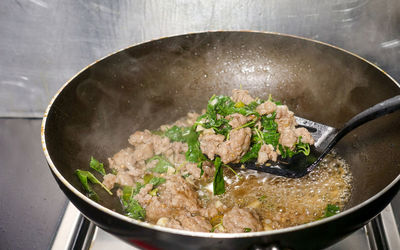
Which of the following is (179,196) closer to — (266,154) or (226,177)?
(226,177)

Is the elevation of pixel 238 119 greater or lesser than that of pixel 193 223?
greater

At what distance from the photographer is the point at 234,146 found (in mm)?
2062

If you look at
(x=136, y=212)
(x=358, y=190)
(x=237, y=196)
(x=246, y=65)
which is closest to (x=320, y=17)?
(x=246, y=65)

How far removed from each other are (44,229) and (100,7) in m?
1.87

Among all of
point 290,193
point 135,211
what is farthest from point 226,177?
point 135,211

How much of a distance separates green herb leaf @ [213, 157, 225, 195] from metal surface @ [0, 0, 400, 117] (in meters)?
1.30

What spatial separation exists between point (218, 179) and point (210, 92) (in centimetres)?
93

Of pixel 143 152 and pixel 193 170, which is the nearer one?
pixel 193 170

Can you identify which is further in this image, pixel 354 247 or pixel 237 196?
pixel 237 196

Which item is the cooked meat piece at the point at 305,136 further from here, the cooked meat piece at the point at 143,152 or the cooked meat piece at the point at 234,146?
the cooked meat piece at the point at 143,152

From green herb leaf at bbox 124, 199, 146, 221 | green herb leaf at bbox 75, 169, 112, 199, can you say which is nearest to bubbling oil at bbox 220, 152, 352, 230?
green herb leaf at bbox 124, 199, 146, 221

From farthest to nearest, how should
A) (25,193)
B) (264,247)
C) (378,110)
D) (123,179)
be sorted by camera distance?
(25,193)
(123,179)
(378,110)
(264,247)

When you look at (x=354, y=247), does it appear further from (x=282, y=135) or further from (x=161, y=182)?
(x=161, y=182)

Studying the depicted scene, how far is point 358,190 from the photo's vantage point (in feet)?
6.58
